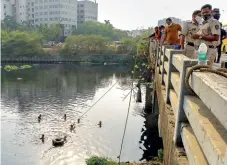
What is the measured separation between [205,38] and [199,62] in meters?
2.28

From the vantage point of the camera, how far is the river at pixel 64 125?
63.5ft

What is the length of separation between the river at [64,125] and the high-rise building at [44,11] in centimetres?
7463

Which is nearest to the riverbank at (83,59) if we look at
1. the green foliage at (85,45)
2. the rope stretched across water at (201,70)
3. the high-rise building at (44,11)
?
the green foliage at (85,45)

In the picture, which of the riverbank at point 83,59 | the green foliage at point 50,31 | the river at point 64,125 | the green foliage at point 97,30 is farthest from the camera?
the green foliage at point 97,30

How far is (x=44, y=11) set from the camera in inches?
4582

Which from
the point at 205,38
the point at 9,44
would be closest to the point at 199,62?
the point at 205,38

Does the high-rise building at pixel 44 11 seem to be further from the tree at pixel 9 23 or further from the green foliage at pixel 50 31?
the green foliage at pixel 50 31

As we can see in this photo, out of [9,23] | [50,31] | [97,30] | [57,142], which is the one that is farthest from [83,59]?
[57,142]

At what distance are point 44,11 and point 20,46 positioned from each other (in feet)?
125

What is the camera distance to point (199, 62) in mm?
3291

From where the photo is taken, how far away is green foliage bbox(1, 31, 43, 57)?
271ft

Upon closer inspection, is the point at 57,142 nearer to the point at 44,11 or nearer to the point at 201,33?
the point at 201,33

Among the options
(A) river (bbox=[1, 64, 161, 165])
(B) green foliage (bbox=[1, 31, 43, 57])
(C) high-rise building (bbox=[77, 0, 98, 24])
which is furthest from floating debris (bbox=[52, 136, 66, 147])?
(C) high-rise building (bbox=[77, 0, 98, 24])

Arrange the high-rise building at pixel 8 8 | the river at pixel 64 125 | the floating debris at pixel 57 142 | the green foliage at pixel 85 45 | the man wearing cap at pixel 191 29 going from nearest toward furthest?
the man wearing cap at pixel 191 29
the river at pixel 64 125
the floating debris at pixel 57 142
the green foliage at pixel 85 45
the high-rise building at pixel 8 8
